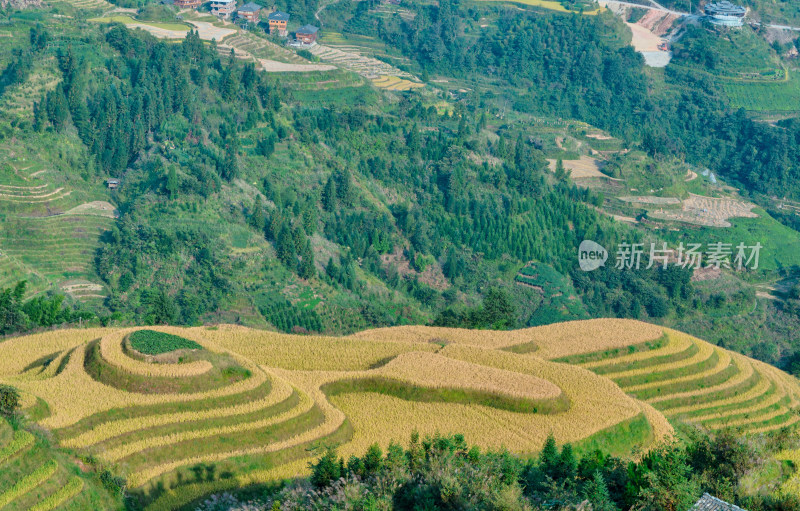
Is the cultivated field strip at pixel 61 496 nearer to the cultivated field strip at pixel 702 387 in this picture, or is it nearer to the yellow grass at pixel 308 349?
the yellow grass at pixel 308 349

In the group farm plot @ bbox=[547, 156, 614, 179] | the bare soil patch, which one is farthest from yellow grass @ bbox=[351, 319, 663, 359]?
farm plot @ bbox=[547, 156, 614, 179]

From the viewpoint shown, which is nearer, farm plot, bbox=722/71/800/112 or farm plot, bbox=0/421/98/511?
farm plot, bbox=0/421/98/511

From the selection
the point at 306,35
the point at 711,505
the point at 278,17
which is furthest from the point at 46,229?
the point at 278,17

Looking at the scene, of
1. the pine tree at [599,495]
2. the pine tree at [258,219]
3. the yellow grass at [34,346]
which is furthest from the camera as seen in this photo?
the pine tree at [258,219]

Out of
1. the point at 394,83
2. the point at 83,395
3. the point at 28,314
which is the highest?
the point at 394,83

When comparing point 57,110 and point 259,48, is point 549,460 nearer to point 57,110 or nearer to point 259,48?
point 57,110

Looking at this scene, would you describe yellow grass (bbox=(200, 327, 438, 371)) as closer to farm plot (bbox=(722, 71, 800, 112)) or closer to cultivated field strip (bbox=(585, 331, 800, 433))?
cultivated field strip (bbox=(585, 331, 800, 433))

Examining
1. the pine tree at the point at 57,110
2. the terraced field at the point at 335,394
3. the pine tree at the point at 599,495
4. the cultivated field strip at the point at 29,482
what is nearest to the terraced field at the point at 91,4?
the pine tree at the point at 57,110
